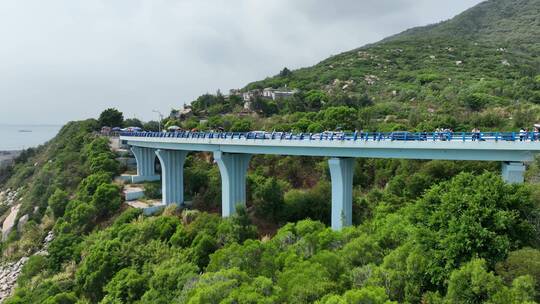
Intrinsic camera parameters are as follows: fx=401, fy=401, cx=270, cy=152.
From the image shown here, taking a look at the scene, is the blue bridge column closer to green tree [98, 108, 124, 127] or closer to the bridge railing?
the bridge railing

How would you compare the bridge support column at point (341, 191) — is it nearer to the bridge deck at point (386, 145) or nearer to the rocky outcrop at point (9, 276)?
the bridge deck at point (386, 145)

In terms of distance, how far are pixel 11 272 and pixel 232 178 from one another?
25.9m

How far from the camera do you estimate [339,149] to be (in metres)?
30.1

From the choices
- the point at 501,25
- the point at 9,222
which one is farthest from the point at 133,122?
the point at 501,25

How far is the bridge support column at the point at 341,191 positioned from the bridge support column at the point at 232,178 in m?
10.9

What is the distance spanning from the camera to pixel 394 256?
18.7m

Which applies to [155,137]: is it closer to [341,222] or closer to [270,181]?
[270,181]

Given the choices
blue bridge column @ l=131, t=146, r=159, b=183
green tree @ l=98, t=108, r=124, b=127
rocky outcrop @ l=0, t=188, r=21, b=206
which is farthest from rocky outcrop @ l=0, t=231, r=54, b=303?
green tree @ l=98, t=108, r=124, b=127

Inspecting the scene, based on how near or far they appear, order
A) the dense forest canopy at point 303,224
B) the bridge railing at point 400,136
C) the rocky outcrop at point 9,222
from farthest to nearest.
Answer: the rocky outcrop at point 9,222
the bridge railing at point 400,136
the dense forest canopy at point 303,224

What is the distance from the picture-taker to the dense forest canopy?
1677 centimetres

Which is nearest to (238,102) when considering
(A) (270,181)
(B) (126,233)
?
(A) (270,181)

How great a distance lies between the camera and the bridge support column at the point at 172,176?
4728 cm

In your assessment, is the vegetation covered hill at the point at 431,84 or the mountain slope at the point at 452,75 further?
the mountain slope at the point at 452,75

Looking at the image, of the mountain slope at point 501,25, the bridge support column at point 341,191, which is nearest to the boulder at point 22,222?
the bridge support column at point 341,191
